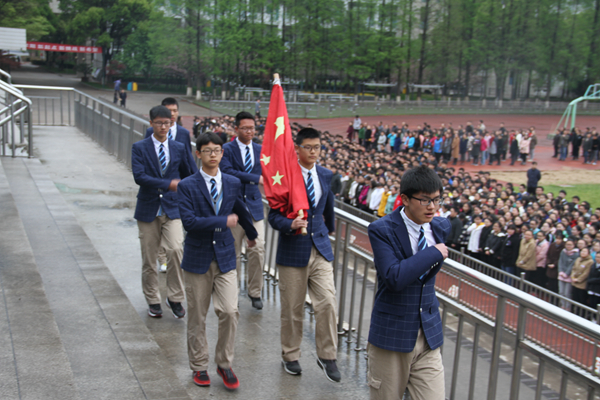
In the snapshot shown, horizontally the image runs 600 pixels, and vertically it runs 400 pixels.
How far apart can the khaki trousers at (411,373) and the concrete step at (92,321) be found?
1433 millimetres

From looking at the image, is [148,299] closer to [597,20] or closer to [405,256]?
[405,256]

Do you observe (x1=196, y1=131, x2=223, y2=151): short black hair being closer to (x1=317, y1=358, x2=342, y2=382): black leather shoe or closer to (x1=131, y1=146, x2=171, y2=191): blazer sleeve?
(x1=131, y1=146, x2=171, y2=191): blazer sleeve

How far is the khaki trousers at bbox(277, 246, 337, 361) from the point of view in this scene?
478 cm

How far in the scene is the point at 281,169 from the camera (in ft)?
15.9

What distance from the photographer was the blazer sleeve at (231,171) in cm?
610

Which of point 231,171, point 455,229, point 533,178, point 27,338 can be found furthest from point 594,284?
point 533,178

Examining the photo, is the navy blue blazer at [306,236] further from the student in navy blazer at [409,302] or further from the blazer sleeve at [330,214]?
the student in navy blazer at [409,302]

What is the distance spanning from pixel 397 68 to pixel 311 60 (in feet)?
31.1

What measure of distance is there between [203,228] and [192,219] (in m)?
0.11

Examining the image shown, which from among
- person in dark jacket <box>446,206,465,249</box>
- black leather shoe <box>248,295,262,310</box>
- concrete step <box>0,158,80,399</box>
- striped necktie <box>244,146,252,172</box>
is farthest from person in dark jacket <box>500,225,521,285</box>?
concrete step <box>0,158,80,399</box>

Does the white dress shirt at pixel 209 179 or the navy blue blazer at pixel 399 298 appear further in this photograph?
the white dress shirt at pixel 209 179

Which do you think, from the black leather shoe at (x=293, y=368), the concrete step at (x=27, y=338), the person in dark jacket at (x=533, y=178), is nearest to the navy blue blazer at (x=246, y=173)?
the black leather shoe at (x=293, y=368)

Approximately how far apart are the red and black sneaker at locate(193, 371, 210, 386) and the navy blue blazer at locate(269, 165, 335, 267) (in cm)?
104

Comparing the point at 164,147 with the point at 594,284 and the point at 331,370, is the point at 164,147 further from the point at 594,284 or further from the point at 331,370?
the point at 594,284
